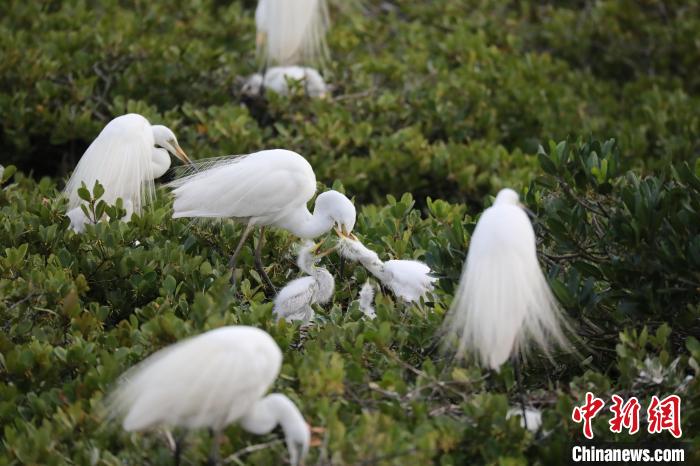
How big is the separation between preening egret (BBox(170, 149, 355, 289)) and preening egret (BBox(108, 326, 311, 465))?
1.45m

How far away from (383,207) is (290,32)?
6.22 feet

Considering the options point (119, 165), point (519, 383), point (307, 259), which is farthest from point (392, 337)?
point (119, 165)

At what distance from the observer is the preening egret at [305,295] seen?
4086 millimetres

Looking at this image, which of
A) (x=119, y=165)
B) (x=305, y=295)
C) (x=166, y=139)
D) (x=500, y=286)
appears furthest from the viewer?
(x=166, y=139)

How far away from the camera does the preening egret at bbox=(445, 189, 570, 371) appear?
2910mm

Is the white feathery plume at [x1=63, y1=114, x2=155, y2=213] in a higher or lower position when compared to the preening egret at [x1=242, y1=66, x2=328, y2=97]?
higher

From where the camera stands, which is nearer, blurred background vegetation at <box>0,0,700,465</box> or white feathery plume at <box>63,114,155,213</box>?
blurred background vegetation at <box>0,0,700,465</box>

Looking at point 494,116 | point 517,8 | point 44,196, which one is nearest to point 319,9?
point 494,116

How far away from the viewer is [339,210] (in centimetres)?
417

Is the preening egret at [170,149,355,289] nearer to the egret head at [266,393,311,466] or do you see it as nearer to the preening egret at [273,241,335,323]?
the preening egret at [273,241,335,323]

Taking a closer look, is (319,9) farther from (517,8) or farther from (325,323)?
(325,323)

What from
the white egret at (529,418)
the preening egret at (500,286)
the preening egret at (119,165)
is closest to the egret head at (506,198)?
the preening egret at (500,286)

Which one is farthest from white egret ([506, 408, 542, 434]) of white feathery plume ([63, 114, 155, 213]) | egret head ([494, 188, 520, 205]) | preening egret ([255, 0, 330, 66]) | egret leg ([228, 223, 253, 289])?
preening egret ([255, 0, 330, 66])

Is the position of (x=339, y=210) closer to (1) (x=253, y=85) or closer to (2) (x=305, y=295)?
(2) (x=305, y=295)
